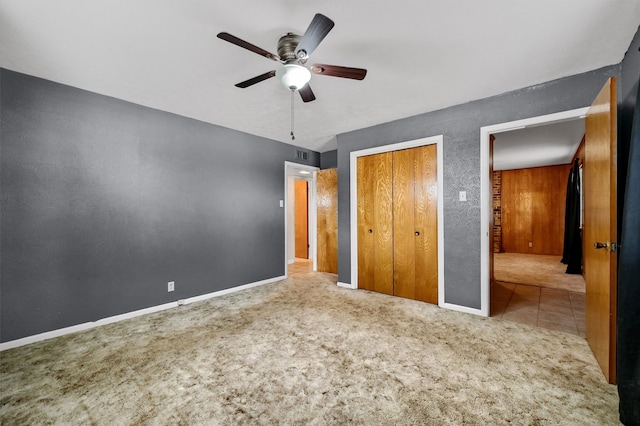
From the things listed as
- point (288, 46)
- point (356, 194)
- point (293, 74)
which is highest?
point (288, 46)

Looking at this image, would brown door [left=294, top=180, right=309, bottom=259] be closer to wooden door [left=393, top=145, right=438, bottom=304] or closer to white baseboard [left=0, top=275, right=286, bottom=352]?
white baseboard [left=0, top=275, right=286, bottom=352]

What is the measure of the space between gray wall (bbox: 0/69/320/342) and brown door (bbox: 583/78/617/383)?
398cm

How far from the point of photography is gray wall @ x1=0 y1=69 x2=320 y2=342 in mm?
2420

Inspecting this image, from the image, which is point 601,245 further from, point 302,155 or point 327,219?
point 302,155

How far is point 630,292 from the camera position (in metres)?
1.49

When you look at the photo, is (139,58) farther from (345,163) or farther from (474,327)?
(474,327)

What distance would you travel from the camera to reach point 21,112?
245 cm

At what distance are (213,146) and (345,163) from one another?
6.67ft

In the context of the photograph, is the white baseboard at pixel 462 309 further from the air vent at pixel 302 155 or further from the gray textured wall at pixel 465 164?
the air vent at pixel 302 155

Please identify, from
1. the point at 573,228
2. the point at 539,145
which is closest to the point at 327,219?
the point at 539,145

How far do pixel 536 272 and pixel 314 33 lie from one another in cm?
614

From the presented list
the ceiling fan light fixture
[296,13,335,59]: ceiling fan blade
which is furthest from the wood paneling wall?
[296,13,335,59]: ceiling fan blade

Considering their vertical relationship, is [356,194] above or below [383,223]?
above

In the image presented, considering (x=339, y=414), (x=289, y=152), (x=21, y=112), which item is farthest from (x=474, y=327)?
(x=21, y=112)
